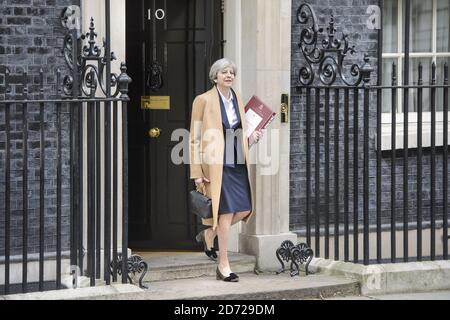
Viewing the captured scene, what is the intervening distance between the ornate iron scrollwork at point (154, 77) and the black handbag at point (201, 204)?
134cm

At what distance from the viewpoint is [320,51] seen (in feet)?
30.7

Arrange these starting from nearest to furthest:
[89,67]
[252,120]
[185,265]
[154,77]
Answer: [89,67]
[252,120]
[185,265]
[154,77]

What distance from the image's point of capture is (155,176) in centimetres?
973

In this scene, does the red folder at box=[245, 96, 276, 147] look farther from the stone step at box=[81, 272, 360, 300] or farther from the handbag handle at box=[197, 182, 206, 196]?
the stone step at box=[81, 272, 360, 300]

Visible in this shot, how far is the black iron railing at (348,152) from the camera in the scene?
29.2ft

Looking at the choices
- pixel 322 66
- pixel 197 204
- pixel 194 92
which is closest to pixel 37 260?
pixel 197 204

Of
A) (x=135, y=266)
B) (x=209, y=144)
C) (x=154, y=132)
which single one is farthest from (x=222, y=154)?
(x=154, y=132)

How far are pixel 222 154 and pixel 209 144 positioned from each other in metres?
0.13

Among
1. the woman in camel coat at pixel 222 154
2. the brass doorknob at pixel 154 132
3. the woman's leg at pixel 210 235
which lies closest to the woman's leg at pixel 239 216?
the woman in camel coat at pixel 222 154

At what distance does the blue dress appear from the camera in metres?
8.62

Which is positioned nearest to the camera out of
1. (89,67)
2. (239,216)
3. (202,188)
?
(89,67)

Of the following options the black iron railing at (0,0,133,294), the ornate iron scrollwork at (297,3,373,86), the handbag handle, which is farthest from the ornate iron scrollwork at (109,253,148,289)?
the ornate iron scrollwork at (297,3,373,86)

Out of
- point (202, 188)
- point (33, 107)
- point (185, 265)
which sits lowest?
point (185, 265)

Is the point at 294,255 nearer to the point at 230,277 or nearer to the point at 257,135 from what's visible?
the point at 230,277
